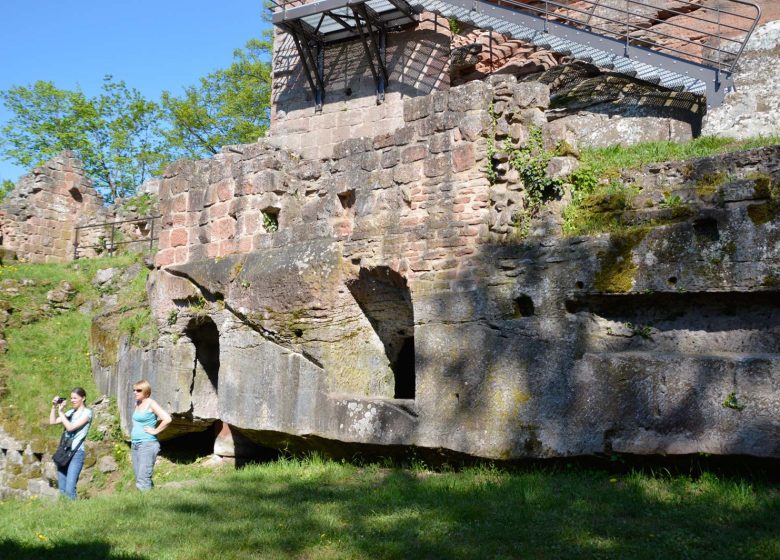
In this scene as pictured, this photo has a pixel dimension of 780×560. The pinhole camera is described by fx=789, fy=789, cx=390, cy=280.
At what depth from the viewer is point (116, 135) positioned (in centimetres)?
3434

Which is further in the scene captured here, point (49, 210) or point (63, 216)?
point (63, 216)

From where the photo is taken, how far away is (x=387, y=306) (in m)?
8.80

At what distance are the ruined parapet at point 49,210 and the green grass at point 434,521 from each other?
1543 cm

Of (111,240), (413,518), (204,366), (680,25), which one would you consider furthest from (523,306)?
(111,240)

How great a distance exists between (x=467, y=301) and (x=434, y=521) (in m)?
2.40

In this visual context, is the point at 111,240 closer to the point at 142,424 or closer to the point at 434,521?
the point at 142,424

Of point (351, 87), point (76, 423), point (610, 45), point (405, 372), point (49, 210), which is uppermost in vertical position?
point (351, 87)

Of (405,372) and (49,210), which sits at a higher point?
(49,210)

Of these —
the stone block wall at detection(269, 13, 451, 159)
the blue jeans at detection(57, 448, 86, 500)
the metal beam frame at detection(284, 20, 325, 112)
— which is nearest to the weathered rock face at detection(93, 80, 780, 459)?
the blue jeans at detection(57, 448, 86, 500)

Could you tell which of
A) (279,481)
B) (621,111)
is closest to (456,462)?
(279,481)

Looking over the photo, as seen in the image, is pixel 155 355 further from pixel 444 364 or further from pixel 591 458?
pixel 591 458

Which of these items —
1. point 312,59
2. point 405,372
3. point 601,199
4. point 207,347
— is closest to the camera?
point 601,199

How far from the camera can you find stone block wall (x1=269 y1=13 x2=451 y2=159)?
17.1m

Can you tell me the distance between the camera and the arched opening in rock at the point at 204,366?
422 inches
